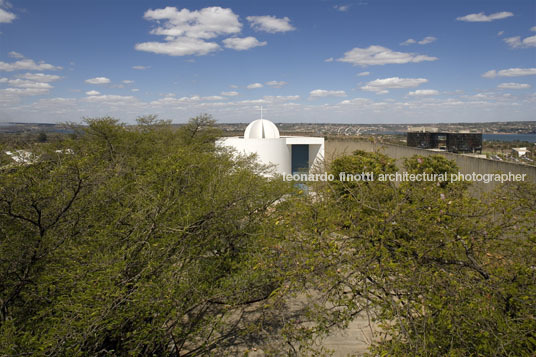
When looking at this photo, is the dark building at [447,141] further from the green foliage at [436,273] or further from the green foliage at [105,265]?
the green foliage at [105,265]

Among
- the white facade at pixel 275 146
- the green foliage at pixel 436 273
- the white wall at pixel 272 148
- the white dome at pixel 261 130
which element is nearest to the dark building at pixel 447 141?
the white facade at pixel 275 146

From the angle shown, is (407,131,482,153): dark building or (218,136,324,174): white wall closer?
(218,136,324,174): white wall

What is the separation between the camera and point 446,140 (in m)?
38.4

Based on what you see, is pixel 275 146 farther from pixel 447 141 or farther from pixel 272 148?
pixel 447 141

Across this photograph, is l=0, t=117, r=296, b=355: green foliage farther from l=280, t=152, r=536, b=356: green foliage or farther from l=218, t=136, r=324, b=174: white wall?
l=218, t=136, r=324, b=174: white wall

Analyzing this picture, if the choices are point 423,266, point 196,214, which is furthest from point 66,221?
point 423,266

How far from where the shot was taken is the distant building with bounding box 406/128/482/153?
32000mm

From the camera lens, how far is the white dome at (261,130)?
2641 cm

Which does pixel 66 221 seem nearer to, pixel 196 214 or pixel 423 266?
pixel 196 214

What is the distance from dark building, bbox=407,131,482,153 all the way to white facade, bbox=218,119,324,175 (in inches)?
572

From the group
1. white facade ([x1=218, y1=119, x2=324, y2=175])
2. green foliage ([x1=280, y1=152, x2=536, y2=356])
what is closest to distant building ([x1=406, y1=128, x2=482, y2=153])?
white facade ([x1=218, y1=119, x2=324, y2=175])

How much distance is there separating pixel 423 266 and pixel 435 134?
40.3 meters

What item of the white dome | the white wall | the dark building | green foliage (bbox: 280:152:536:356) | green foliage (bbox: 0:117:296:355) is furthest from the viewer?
the dark building

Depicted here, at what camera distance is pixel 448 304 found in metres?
3.62
